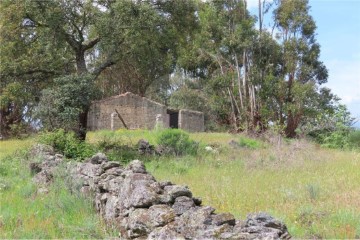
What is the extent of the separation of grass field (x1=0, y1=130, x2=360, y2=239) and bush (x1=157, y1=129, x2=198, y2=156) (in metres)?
1.34

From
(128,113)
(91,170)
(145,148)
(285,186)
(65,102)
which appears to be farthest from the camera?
(128,113)

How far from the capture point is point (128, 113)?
28.6 meters

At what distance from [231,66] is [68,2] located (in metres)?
16.3

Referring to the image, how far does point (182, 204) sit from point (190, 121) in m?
26.9

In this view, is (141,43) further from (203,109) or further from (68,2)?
(203,109)

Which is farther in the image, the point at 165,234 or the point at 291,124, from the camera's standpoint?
the point at 291,124

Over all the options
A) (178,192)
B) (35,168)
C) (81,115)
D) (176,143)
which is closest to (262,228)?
(178,192)

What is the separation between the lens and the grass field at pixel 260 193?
19.1 ft

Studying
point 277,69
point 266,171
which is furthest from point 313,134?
point 266,171

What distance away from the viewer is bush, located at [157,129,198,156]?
15211 mm

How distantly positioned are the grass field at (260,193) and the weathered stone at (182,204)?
1167 mm

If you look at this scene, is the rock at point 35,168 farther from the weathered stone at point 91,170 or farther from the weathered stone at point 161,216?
the weathered stone at point 161,216

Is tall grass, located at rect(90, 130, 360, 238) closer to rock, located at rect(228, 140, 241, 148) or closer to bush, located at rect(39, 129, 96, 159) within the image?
bush, located at rect(39, 129, 96, 159)

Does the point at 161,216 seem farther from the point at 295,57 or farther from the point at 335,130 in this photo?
the point at 295,57
